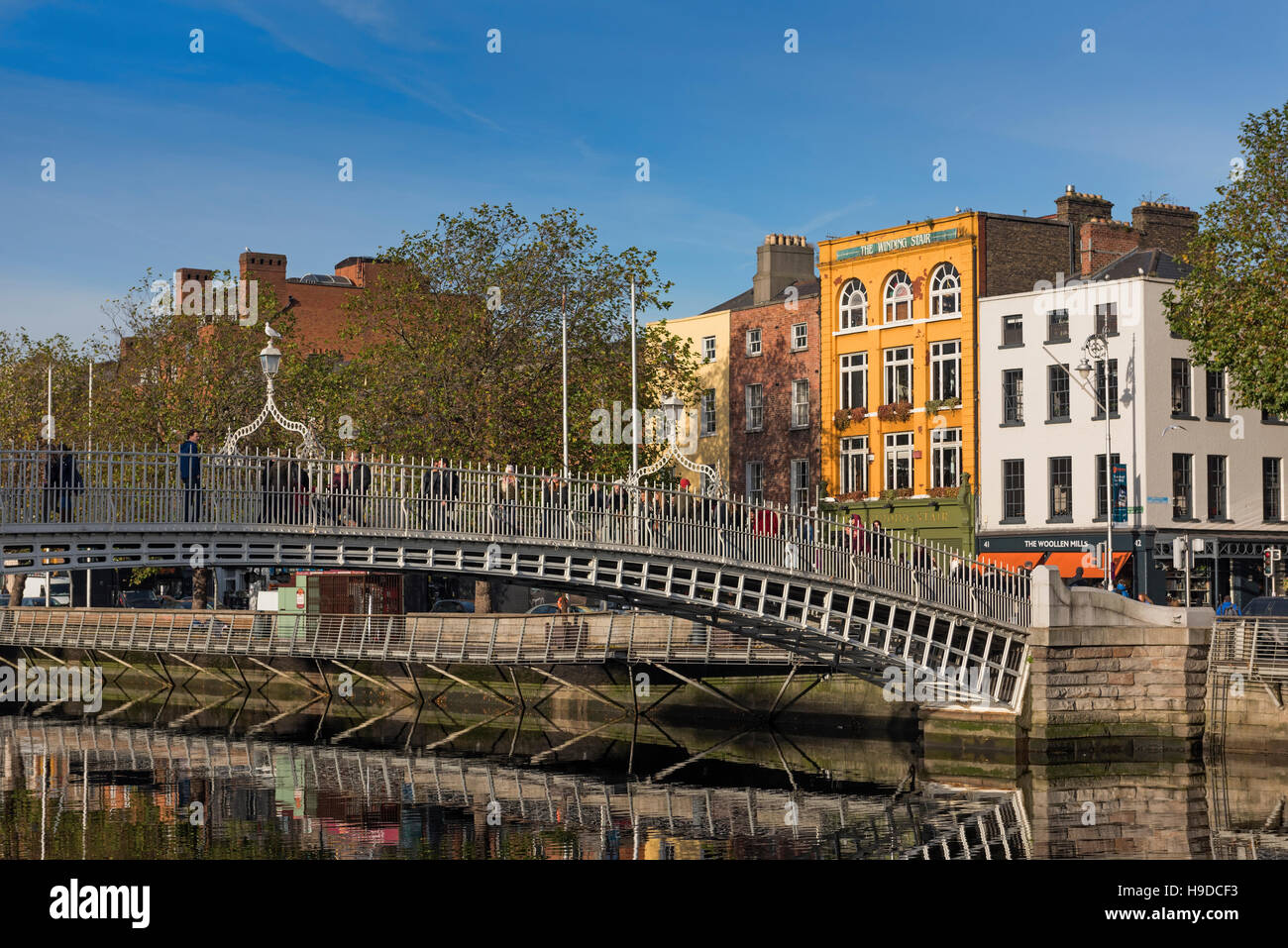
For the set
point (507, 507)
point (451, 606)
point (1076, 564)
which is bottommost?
point (451, 606)

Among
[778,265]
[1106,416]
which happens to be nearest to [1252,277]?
[1106,416]

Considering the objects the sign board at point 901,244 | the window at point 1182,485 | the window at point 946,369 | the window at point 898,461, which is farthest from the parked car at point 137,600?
the window at point 1182,485

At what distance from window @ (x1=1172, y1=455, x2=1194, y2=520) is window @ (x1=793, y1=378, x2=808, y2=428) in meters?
15.0

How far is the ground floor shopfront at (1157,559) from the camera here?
53531 mm

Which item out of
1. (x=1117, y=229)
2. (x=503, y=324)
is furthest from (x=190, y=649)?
(x=1117, y=229)

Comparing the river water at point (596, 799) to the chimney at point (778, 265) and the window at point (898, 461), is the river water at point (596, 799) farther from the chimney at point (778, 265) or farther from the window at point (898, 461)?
the chimney at point (778, 265)

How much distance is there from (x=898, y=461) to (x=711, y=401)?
10.8 metres

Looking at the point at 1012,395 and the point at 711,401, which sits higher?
the point at 711,401

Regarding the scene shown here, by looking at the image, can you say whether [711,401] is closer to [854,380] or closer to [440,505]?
[854,380]

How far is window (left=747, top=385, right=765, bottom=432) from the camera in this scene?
220 feet

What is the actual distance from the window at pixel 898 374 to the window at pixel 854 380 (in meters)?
1.01

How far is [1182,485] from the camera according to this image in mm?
54688
